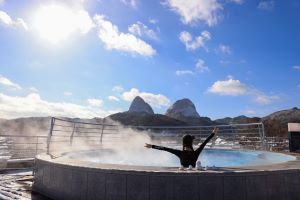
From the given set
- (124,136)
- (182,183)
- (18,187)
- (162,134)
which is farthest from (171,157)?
(182,183)

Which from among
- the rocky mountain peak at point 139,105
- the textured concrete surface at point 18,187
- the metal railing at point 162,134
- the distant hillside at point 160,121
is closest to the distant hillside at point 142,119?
the distant hillside at point 160,121

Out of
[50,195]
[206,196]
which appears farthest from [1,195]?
[206,196]

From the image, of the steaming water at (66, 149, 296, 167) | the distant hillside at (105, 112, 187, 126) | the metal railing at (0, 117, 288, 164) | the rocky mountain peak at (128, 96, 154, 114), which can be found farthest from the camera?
the rocky mountain peak at (128, 96, 154, 114)

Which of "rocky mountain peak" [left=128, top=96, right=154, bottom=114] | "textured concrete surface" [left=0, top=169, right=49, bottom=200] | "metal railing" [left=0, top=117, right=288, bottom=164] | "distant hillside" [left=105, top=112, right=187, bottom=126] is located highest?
"rocky mountain peak" [left=128, top=96, right=154, bottom=114]

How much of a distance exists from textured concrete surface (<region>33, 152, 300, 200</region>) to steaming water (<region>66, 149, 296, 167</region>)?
98.4 inches

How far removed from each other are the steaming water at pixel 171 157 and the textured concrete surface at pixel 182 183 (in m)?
2.50

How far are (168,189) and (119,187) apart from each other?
62cm

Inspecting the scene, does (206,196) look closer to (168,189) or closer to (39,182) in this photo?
(168,189)

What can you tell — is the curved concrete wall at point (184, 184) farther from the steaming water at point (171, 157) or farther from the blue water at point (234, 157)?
the blue water at point (234, 157)

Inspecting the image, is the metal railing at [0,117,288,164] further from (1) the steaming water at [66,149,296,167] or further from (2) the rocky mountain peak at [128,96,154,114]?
(2) the rocky mountain peak at [128,96,154,114]

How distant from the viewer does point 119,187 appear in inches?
157

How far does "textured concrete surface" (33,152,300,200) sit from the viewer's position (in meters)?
3.81

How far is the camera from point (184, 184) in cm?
381

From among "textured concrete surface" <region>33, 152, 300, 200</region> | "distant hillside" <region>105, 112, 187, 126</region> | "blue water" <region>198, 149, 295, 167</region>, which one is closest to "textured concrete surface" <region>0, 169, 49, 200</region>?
"textured concrete surface" <region>33, 152, 300, 200</region>
